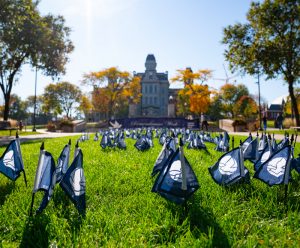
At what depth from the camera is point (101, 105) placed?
70.9 meters

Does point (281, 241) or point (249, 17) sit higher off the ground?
point (249, 17)

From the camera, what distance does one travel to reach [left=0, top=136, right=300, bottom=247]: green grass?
9.41ft

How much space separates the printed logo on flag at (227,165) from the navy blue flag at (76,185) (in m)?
2.01

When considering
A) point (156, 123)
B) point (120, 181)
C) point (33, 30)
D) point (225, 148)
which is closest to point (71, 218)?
point (120, 181)

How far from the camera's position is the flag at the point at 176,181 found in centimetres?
337

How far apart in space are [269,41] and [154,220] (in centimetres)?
2742

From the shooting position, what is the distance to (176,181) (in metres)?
3.43

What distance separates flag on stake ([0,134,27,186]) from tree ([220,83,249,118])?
7275 cm

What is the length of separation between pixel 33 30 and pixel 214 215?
2488 centimetres

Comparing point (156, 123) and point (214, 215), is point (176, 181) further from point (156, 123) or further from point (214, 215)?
point (156, 123)

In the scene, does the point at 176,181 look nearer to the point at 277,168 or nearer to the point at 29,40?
the point at 277,168

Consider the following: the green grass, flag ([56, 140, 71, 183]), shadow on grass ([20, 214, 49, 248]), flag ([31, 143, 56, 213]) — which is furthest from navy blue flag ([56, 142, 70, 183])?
shadow on grass ([20, 214, 49, 248])

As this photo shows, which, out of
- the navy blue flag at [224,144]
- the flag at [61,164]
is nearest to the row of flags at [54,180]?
the flag at [61,164]

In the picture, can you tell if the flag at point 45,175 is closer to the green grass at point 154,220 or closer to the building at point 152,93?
the green grass at point 154,220
